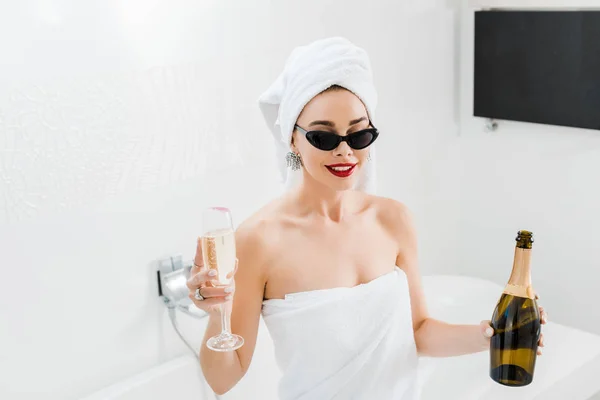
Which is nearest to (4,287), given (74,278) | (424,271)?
(74,278)

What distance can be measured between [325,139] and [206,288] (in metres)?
0.44

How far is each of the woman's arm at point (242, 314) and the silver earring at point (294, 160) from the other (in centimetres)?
17

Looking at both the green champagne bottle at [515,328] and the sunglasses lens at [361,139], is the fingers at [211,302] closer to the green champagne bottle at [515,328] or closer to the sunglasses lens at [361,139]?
the sunglasses lens at [361,139]

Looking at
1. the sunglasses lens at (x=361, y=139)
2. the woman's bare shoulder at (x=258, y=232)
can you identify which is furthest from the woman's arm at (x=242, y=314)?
the sunglasses lens at (x=361, y=139)

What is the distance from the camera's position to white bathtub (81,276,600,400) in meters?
2.46

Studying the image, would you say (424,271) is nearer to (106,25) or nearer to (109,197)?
(109,197)

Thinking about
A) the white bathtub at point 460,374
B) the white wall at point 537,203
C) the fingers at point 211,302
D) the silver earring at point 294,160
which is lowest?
the white bathtub at point 460,374

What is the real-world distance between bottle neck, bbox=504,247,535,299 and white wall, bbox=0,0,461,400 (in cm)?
123

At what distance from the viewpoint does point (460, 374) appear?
2.93 meters

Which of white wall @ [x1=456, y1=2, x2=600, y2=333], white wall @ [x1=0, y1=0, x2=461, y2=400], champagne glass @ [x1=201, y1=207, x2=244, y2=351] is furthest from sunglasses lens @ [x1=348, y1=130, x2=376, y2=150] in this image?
white wall @ [x1=456, y1=2, x2=600, y2=333]

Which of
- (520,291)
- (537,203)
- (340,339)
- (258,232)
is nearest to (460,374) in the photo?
(537,203)

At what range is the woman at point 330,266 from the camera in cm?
165

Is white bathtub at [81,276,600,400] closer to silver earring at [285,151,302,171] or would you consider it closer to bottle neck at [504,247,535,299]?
bottle neck at [504,247,535,299]

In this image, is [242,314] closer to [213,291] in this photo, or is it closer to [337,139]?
[213,291]
